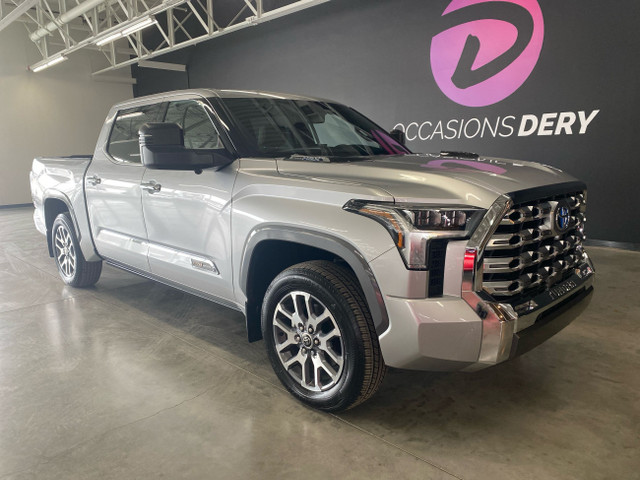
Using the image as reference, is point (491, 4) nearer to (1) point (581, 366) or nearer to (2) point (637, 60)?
(2) point (637, 60)

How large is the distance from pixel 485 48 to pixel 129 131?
5.21 meters

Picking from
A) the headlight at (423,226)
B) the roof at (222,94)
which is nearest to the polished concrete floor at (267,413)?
the headlight at (423,226)

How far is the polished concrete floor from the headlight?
86cm

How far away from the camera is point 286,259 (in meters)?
2.65

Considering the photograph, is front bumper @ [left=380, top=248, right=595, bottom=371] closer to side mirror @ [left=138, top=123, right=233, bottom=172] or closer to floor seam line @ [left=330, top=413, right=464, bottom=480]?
floor seam line @ [left=330, top=413, right=464, bottom=480]

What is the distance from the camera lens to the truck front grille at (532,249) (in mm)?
1921

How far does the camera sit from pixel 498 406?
7.94ft

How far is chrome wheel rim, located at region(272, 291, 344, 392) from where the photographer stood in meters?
2.26

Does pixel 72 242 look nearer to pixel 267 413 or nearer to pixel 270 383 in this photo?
pixel 270 383

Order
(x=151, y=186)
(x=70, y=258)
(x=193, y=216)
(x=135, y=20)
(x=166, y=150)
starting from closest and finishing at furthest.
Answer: (x=166, y=150)
(x=193, y=216)
(x=151, y=186)
(x=70, y=258)
(x=135, y=20)

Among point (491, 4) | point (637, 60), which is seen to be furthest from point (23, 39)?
point (637, 60)

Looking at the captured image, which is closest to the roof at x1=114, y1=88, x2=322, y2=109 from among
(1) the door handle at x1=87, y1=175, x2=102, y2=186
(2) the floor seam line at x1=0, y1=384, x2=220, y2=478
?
(1) the door handle at x1=87, y1=175, x2=102, y2=186

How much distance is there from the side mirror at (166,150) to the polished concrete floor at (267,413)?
1.21 m

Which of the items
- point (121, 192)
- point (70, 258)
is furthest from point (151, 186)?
point (70, 258)
